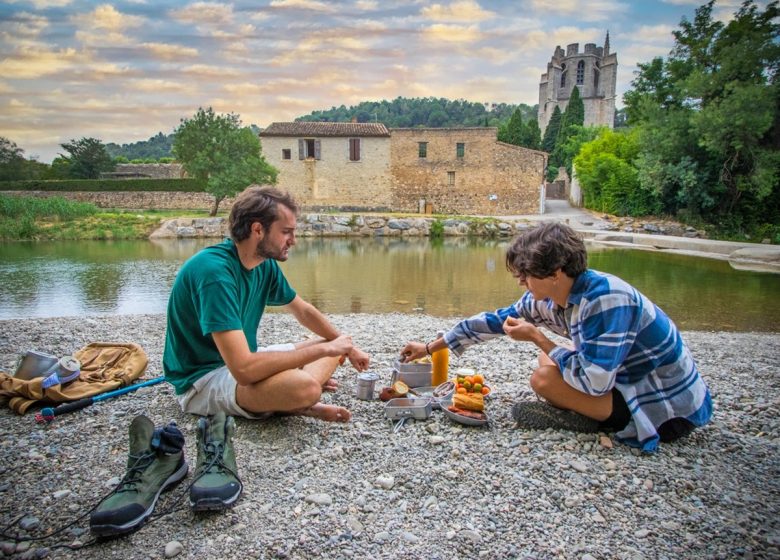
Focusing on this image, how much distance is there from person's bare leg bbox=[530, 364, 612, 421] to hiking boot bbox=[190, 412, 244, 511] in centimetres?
180

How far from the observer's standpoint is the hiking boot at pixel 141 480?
2.08m

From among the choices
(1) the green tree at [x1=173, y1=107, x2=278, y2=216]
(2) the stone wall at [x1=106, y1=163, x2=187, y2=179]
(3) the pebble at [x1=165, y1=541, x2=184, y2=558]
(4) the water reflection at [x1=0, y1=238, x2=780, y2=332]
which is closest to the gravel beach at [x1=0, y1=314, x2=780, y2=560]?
(3) the pebble at [x1=165, y1=541, x2=184, y2=558]

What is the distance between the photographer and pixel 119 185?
33.1m

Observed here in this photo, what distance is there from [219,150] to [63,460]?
2911cm

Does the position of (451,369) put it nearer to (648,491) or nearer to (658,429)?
(658,429)

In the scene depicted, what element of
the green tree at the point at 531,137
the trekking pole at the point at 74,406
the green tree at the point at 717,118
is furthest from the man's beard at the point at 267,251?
the green tree at the point at 531,137

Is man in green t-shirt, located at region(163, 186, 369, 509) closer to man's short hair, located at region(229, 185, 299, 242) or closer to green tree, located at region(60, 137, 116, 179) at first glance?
man's short hair, located at region(229, 185, 299, 242)

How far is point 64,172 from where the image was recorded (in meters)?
41.5

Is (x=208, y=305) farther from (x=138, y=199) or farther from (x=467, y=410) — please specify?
(x=138, y=199)

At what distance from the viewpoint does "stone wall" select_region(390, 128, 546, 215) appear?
34.1 m

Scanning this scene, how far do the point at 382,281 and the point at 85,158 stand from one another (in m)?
39.9

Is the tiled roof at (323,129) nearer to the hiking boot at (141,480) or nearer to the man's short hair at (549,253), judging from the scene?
the man's short hair at (549,253)

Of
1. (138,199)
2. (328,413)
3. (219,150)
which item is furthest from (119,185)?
(328,413)

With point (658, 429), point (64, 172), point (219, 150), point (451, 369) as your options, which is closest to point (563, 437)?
point (658, 429)
